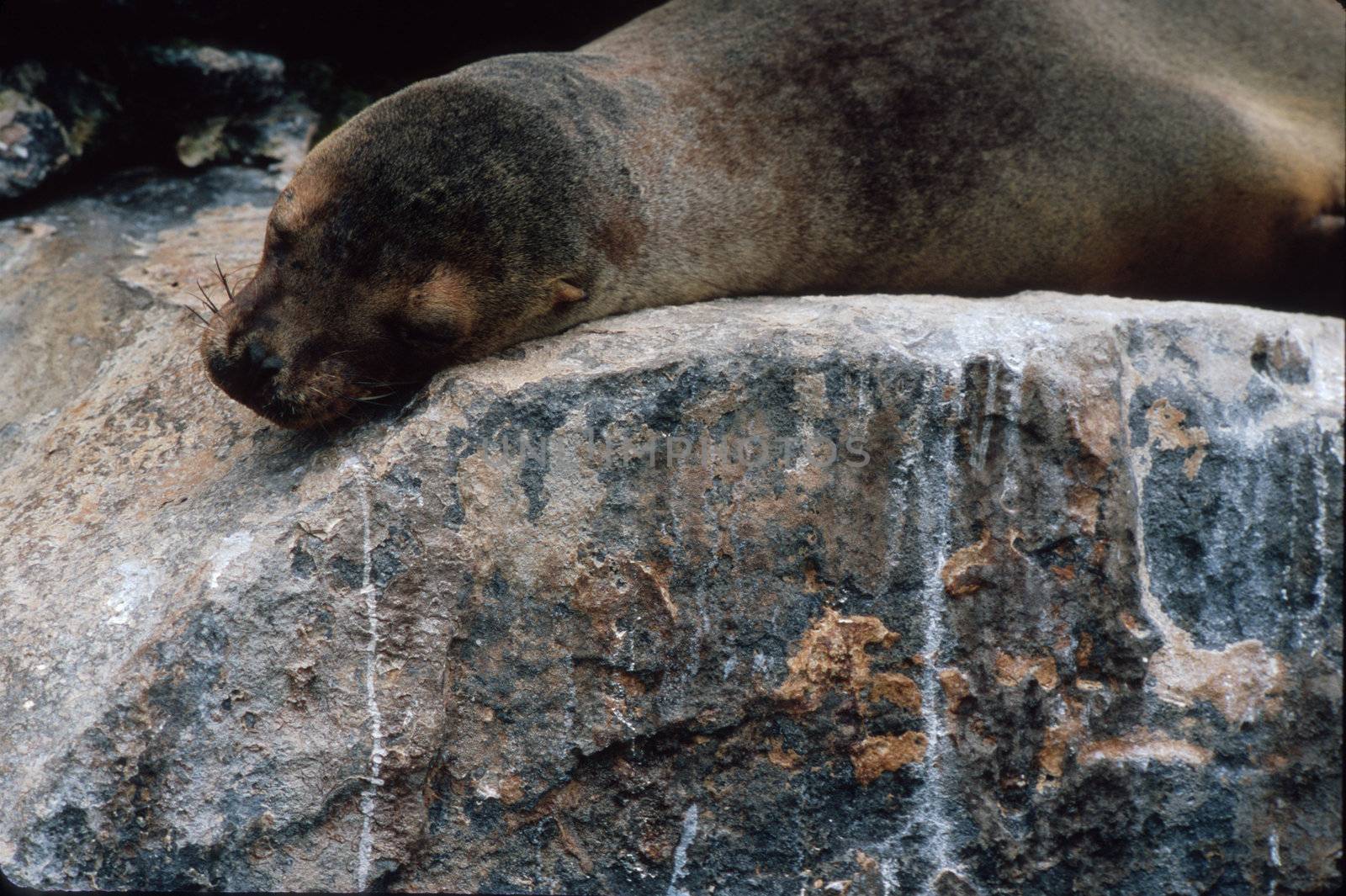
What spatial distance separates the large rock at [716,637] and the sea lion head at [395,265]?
6.2 inches

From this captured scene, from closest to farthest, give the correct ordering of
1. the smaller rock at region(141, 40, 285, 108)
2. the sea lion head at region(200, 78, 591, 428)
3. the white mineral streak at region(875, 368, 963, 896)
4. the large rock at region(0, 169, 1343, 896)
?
the large rock at region(0, 169, 1343, 896), the white mineral streak at region(875, 368, 963, 896), the sea lion head at region(200, 78, 591, 428), the smaller rock at region(141, 40, 285, 108)

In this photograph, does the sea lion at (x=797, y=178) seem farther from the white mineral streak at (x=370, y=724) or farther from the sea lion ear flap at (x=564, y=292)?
the white mineral streak at (x=370, y=724)

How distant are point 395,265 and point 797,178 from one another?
1.32 meters

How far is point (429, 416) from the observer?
2.75 meters

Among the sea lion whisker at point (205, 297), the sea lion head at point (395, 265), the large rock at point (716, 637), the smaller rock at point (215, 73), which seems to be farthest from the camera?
the smaller rock at point (215, 73)

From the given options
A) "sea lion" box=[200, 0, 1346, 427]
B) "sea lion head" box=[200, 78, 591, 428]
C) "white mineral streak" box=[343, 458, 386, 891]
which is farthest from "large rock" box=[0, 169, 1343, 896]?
"sea lion" box=[200, 0, 1346, 427]

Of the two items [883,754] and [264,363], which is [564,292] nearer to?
[264,363]

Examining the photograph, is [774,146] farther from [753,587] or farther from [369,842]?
[369,842]

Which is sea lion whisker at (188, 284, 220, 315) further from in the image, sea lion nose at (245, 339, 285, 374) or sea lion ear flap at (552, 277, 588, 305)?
sea lion ear flap at (552, 277, 588, 305)

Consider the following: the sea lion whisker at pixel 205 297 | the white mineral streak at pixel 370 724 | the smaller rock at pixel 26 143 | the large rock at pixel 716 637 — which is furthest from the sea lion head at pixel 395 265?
the smaller rock at pixel 26 143

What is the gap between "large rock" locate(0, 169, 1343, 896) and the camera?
8.32 feet

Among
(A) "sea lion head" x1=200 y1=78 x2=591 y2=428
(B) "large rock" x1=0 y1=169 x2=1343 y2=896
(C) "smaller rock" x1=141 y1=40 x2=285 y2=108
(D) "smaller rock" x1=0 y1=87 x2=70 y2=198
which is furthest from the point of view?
(C) "smaller rock" x1=141 y1=40 x2=285 y2=108

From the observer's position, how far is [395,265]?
2859 mm

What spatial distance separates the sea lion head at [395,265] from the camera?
9.25ft
